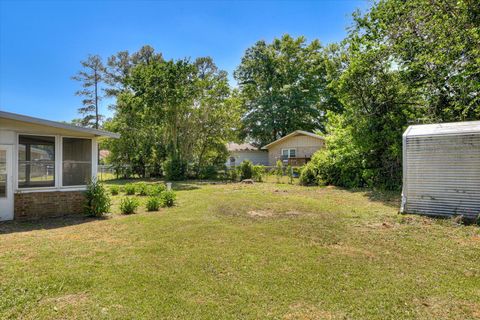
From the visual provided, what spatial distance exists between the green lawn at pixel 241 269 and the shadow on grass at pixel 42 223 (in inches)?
1.6

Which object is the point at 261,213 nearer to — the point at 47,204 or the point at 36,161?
the point at 47,204

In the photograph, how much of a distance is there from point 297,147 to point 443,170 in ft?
64.5

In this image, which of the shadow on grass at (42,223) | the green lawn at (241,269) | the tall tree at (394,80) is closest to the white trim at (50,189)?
the shadow on grass at (42,223)

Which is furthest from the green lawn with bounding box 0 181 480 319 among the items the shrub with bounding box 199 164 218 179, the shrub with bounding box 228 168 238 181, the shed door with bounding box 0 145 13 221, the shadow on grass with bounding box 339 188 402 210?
the shrub with bounding box 199 164 218 179

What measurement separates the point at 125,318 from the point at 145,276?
98 centimetres

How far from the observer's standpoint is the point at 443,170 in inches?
287

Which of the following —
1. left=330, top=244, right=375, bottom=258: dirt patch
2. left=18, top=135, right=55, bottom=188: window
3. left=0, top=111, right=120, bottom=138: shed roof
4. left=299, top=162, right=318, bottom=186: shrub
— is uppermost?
left=0, top=111, right=120, bottom=138: shed roof

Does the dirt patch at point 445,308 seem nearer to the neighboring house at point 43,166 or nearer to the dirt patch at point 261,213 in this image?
the dirt patch at point 261,213

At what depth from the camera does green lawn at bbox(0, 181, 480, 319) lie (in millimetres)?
3000

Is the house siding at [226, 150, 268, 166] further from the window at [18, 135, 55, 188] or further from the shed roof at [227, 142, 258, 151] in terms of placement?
the window at [18, 135, 55, 188]

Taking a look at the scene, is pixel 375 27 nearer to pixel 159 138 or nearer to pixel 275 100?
pixel 159 138

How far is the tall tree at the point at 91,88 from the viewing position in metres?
30.5

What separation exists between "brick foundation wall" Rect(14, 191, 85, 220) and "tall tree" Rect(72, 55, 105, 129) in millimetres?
27068

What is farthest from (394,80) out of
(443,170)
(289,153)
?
(289,153)
